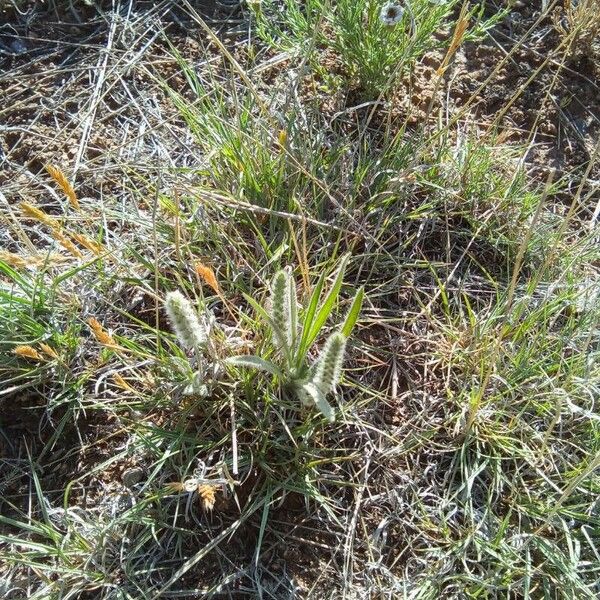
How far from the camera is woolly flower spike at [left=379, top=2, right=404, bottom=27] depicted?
1.61 metres

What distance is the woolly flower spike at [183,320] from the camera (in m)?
1.15

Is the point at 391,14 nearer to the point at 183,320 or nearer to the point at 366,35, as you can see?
the point at 366,35

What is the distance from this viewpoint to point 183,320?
117 centimetres

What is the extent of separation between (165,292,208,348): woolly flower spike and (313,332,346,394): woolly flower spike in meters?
0.23

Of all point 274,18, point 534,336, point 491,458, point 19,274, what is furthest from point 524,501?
point 274,18

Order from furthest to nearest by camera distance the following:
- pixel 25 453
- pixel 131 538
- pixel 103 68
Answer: pixel 103 68, pixel 25 453, pixel 131 538

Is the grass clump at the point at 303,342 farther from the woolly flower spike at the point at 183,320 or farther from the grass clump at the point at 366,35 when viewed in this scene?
the grass clump at the point at 366,35

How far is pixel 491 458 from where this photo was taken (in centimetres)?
146

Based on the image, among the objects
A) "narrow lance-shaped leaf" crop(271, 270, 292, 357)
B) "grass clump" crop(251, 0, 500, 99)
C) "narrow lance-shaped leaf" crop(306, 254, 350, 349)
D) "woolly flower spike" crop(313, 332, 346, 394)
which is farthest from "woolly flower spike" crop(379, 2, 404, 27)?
"woolly flower spike" crop(313, 332, 346, 394)

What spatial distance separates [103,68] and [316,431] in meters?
1.32

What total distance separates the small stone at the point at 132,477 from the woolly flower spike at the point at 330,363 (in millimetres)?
510

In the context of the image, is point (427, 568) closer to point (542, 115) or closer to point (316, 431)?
point (316, 431)

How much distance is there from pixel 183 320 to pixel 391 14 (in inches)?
38.7

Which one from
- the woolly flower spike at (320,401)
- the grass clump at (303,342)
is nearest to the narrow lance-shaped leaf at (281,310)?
the grass clump at (303,342)
